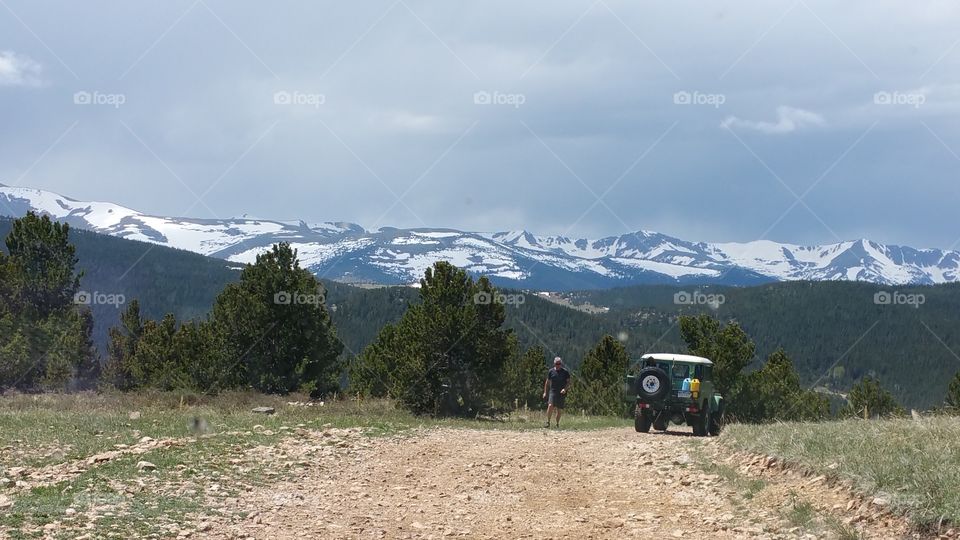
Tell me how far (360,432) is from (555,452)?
5054 mm

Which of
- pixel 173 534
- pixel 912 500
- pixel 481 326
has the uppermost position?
pixel 481 326

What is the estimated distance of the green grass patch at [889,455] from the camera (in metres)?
9.21

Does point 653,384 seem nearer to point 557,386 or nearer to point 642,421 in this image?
point 642,421

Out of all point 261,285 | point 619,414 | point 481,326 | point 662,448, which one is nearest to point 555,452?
point 662,448

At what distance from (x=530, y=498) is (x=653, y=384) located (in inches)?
473

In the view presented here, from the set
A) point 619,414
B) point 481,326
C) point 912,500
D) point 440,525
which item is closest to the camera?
point 912,500

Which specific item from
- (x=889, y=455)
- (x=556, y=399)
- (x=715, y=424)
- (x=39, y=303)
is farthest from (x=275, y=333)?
(x=889, y=455)

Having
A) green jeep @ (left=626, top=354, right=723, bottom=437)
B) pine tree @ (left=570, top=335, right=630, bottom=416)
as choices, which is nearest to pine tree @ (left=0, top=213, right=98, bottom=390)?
pine tree @ (left=570, top=335, right=630, bottom=416)

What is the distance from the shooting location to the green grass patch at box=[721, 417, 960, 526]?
9211 millimetres

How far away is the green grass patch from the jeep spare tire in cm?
741

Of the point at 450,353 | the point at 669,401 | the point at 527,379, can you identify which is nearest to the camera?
the point at 669,401

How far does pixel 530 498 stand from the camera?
12.8 m

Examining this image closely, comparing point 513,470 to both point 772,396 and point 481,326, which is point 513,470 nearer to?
point 481,326

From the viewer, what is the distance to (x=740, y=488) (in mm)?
12477
